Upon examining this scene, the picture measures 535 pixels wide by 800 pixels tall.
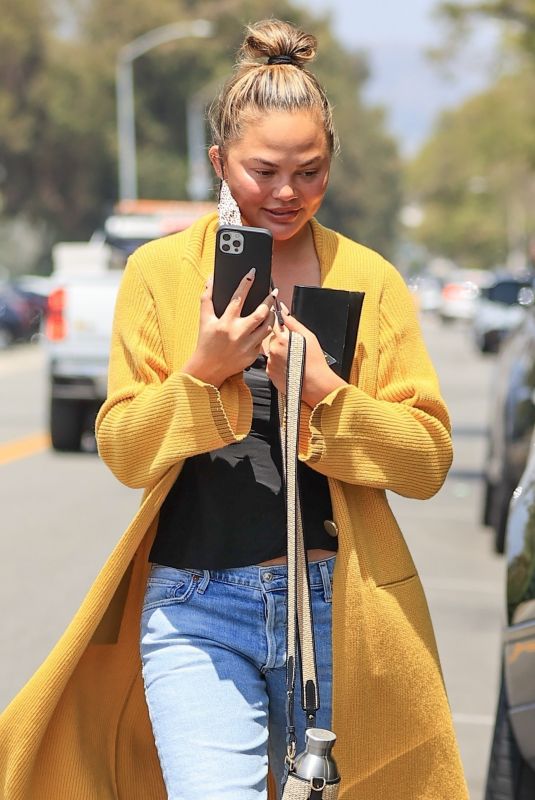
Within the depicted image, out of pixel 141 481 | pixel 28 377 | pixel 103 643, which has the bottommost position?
pixel 28 377

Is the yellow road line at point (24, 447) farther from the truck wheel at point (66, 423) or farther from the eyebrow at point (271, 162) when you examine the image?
the eyebrow at point (271, 162)

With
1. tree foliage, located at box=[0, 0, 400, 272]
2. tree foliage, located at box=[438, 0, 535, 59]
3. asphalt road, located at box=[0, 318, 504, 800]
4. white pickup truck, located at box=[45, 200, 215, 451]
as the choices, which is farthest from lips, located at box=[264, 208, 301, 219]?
tree foliage, located at box=[0, 0, 400, 272]

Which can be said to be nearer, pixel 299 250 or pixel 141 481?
pixel 141 481

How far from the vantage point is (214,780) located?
264 cm

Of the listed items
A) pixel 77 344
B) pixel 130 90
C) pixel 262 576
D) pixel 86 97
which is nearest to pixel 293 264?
pixel 262 576

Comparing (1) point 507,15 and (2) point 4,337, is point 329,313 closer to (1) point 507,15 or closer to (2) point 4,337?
(1) point 507,15

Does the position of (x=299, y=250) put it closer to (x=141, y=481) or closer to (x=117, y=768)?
(x=141, y=481)

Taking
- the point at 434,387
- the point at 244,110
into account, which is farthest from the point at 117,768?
the point at 244,110

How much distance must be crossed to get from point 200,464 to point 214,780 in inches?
21.3

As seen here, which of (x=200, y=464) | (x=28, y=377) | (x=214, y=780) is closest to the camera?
(x=214, y=780)

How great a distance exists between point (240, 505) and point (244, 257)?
16.8 inches

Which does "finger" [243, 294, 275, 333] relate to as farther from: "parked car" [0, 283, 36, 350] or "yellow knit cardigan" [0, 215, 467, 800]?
"parked car" [0, 283, 36, 350]

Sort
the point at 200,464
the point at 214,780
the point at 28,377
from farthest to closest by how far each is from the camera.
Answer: the point at 28,377 < the point at 200,464 < the point at 214,780

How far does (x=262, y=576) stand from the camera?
9.16 feet
